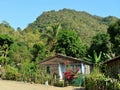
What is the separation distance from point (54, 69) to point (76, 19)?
63948mm

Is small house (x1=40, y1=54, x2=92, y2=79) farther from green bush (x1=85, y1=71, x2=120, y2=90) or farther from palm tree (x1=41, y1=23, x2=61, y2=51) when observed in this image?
green bush (x1=85, y1=71, x2=120, y2=90)

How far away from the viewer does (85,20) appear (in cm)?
11762

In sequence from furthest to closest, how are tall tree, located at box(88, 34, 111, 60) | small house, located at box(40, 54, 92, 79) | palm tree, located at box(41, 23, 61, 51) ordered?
palm tree, located at box(41, 23, 61, 51) → tall tree, located at box(88, 34, 111, 60) → small house, located at box(40, 54, 92, 79)

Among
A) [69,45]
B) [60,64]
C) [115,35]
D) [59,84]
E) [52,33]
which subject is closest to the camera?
[59,84]

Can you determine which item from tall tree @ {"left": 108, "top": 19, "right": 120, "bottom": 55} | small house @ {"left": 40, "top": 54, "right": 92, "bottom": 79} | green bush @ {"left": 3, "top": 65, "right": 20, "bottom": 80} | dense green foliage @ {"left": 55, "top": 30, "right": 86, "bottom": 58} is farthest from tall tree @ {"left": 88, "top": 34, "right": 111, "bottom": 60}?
green bush @ {"left": 3, "top": 65, "right": 20, "bottom": 80}

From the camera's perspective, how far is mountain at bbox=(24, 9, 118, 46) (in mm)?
100875

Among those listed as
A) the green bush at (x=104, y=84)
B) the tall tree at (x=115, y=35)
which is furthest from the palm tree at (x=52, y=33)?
the green bush at (x=104, y=84)

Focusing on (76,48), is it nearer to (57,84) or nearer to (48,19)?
(57,84)

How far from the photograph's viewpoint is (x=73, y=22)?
10619cm

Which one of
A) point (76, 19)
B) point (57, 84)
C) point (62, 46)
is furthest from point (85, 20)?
point (57, 84)

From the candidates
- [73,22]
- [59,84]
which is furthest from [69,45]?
[73,22]

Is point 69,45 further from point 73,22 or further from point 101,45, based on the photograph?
point 73,22

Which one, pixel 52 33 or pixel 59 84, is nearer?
pixel 59 84

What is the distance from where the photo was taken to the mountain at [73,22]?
331 feet
